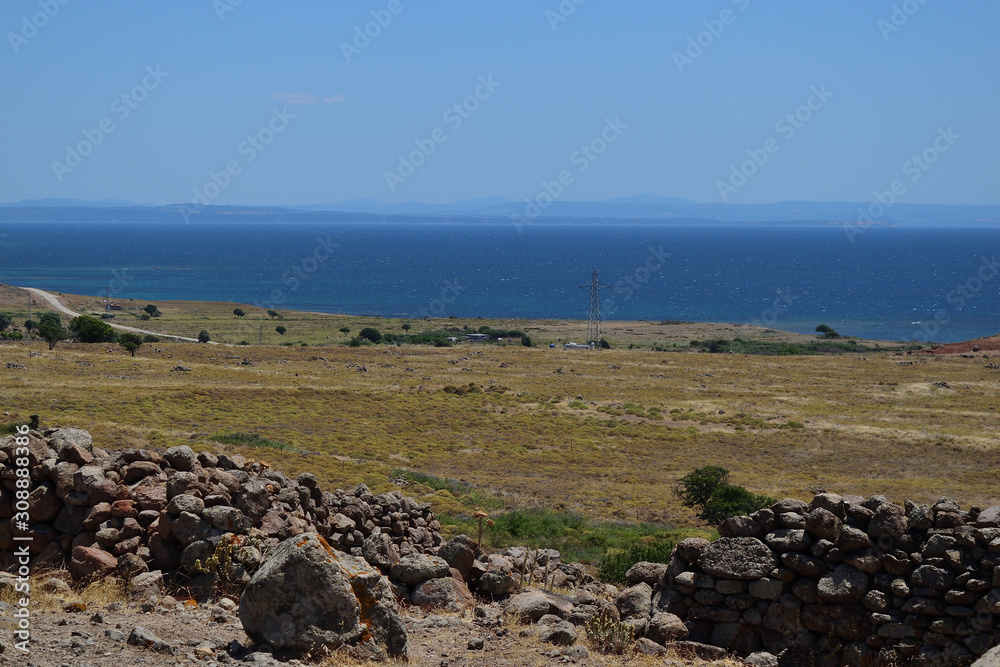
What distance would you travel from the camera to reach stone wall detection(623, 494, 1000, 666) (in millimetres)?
10352

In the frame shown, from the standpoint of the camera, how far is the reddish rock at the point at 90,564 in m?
10.9

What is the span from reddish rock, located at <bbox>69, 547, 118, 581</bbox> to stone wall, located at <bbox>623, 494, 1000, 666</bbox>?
708 cm

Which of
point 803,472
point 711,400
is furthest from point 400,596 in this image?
point 711,400

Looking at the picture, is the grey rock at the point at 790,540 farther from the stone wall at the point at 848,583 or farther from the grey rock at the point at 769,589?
the grey rock at the point at 769,589

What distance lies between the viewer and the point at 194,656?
877 centimetres

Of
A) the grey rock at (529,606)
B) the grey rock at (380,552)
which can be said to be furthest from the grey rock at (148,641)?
the grey rock at (529,606)

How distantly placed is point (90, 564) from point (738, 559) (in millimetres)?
8175

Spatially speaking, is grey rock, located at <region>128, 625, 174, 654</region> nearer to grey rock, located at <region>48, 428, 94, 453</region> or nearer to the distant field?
grey rock, located at <region>48, 428, 94, 453</region>

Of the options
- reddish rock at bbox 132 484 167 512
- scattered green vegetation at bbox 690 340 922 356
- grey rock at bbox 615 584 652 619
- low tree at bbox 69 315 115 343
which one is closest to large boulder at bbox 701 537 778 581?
grey rock at bbox 615 584 652 619

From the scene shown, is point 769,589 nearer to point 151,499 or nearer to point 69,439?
point 151,499

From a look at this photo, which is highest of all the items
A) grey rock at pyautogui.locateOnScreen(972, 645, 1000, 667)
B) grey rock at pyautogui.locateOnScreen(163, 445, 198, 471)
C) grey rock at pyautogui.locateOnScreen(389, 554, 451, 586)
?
grey rock at pyautogui.locateOnScreen(163, 445, 198, 471)

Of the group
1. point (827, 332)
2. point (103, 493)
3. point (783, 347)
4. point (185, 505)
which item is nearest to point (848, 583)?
point (185, 505)

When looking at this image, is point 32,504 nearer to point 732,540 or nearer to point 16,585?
point 16,585

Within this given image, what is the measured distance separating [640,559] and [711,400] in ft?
125
